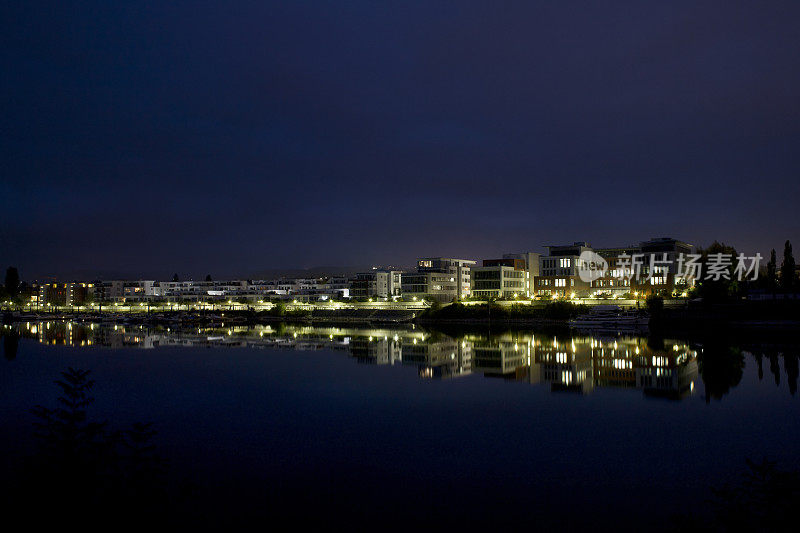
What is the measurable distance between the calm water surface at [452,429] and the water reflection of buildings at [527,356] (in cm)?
28

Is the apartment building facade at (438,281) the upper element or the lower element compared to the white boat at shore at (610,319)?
upper

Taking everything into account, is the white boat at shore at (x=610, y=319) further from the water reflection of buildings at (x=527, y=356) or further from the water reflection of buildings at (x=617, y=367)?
the water reflection of buildings at (x=617, y=367)

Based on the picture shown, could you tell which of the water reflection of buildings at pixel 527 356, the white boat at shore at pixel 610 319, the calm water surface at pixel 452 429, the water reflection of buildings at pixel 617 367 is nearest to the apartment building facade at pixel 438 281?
the white boat at shore at pixel 610 319

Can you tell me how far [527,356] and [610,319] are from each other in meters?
30.2

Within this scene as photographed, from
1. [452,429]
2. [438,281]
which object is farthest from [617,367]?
[438,281]

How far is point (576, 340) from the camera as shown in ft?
159

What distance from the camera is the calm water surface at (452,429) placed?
11.3 m

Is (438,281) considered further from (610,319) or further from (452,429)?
(452,429)

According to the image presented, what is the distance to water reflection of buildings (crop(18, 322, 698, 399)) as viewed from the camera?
26719 mm

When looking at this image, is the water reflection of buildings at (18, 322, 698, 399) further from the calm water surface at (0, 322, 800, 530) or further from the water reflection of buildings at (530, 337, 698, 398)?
the calm water surface at (0, 322, 800, 530)

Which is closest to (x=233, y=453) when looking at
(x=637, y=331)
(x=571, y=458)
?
(x=571, y=458)

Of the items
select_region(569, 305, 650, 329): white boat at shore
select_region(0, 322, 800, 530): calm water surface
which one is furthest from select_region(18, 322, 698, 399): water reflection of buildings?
select_region(569, 305, 650, 329): white boat at shore

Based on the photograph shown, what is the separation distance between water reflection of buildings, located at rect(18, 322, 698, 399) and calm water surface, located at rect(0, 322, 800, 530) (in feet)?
0.92

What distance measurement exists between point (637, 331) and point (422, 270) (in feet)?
187
